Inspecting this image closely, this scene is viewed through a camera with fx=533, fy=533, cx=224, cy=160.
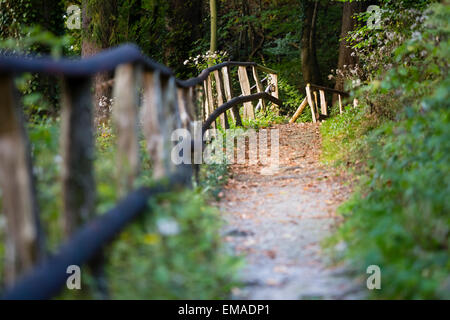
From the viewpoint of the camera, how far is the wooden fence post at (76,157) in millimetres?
2979

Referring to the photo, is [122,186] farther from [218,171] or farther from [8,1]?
[8,1]

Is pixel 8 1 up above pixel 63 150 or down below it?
above

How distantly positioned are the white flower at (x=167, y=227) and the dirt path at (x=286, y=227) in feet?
2.93

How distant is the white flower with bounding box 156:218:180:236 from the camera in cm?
328

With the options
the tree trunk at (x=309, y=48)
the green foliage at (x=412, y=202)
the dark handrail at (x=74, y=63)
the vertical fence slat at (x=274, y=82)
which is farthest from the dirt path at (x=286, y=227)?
the tree trunk at (x=309, y=48)

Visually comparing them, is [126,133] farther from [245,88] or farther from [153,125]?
[245,88]

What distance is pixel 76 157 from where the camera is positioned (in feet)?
9.94

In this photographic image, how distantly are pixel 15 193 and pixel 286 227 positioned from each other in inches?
135

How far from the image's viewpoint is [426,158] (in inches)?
191

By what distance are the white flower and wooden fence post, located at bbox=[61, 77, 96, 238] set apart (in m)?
0.43

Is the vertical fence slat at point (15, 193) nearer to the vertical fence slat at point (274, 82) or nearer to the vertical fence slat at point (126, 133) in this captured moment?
the vertical fence slat at point (126, 133)

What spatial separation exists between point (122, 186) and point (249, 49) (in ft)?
71.7
